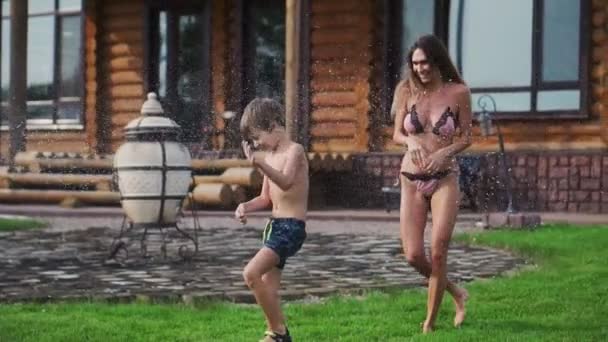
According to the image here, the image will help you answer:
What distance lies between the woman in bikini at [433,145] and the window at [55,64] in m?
16.7

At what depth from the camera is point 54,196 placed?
18531 millimetres

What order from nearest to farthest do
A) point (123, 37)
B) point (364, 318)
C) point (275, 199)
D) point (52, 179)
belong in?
point (275, 199) → point (364, 318) → point (52, 179) → point (123, 37)

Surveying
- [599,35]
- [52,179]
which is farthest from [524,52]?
[52,179]

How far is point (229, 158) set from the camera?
17.7 metres

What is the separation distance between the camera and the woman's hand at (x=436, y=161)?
5.86 m

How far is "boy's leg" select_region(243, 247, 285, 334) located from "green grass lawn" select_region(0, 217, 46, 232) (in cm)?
935

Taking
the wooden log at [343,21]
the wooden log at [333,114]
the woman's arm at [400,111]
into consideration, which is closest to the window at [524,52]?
the wooden log at [343,21]

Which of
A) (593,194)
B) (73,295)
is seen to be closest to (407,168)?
(73,295)

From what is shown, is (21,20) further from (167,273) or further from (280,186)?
(280,186)

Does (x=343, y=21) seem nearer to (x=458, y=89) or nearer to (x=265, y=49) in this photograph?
→ (x=265, y=49)

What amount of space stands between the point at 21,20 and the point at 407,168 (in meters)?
15.0

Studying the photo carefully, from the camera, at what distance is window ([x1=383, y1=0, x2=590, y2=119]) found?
17.1m

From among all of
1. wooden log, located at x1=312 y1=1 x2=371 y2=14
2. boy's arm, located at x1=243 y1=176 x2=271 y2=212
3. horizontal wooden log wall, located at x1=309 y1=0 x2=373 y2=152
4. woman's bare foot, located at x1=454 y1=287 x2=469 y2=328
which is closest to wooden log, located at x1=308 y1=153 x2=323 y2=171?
horizontal wooden log wall, located at x1=309 y1=0 x2=373 y2=152

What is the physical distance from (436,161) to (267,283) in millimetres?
1049
